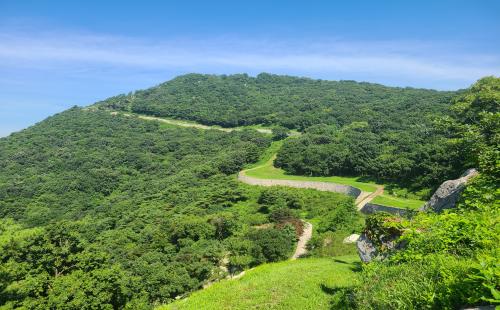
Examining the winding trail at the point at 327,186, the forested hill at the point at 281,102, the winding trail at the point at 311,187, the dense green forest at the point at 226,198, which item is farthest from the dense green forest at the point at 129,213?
the forested hill at the point at 281,102

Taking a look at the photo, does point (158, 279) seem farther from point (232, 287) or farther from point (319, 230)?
point (319, 230)

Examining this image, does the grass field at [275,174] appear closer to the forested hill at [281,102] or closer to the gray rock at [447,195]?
the forested hill at [281,102]

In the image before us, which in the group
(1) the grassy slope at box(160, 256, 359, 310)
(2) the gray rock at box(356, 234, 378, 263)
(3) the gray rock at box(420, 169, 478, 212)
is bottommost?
(1) the grassy slope at box(160, 256, 359, 310)

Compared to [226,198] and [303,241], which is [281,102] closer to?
[226,198]

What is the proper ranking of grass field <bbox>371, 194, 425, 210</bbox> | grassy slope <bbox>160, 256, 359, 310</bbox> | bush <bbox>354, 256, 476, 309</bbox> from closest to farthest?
1. bush <bbox>354, 256, 476, 309</bbox>
2. grassy slope <bbox>160, 256, 359, 310</bbox>
3. grass field <bbox>371, 194, 425, 210</bbox>

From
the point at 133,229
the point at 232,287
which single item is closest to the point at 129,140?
the point at 133,229

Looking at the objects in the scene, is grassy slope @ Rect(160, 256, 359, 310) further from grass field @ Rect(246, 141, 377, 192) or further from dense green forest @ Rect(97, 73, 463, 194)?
grass field @ Rect(246, 141, 377, 192)

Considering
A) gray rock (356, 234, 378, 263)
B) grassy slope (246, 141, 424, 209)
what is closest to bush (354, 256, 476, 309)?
gray rock (356, 234, 378, 263)

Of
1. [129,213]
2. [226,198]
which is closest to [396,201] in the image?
[226,198]
